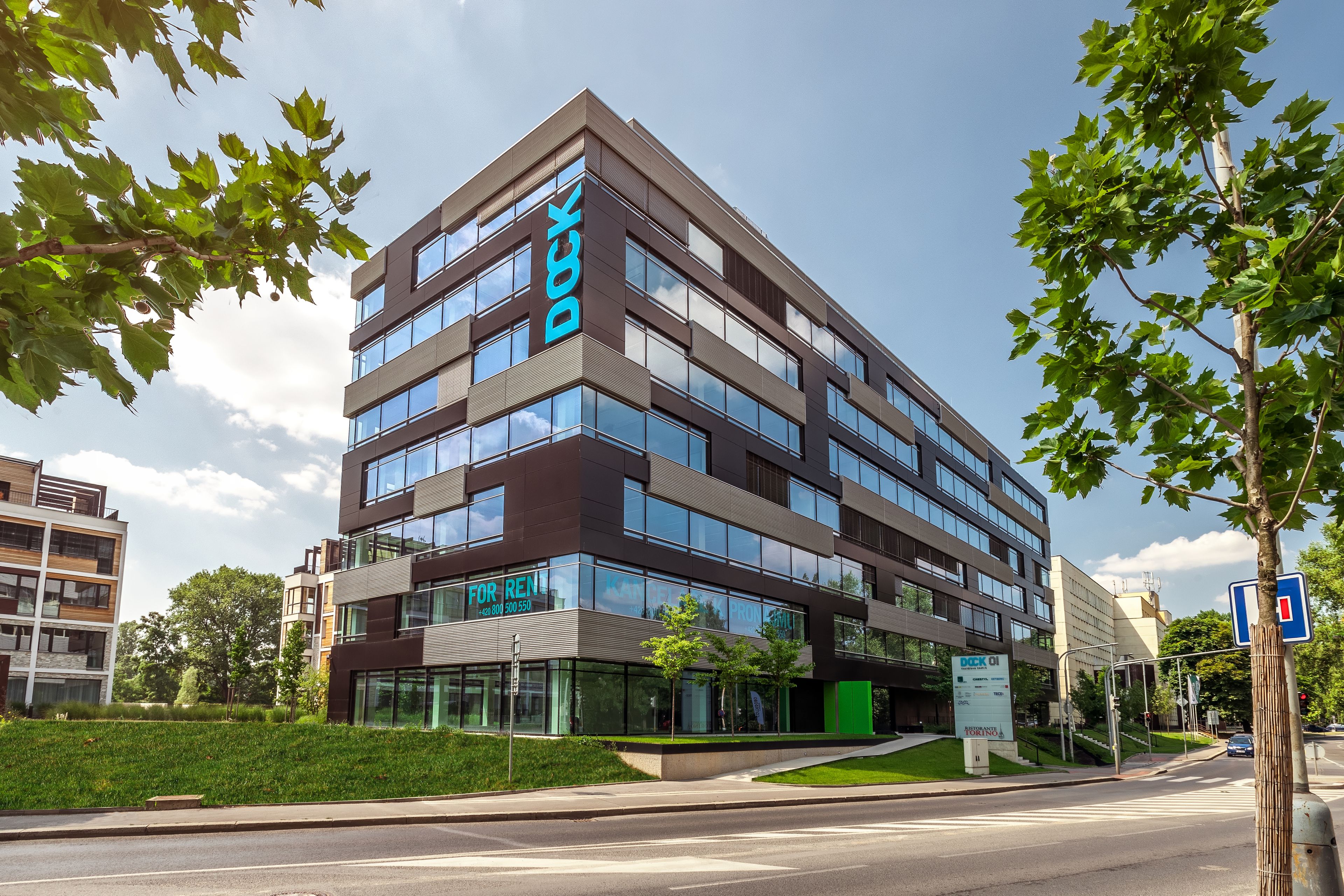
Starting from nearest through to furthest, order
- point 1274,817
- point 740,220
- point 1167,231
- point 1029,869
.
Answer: point 1274,817, point 1167,231, point 1029,869, point 740,220

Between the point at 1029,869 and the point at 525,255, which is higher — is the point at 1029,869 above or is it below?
below

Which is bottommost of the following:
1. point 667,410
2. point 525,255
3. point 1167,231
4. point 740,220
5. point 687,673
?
point 687,673

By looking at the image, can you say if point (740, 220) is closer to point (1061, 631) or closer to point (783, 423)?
point (783, 423)

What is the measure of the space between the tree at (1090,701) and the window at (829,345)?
128 ft

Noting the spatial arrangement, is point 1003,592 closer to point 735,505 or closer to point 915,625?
point 915,625

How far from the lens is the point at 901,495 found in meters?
56.0

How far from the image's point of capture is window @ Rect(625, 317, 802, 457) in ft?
113

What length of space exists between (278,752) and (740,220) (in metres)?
30.9

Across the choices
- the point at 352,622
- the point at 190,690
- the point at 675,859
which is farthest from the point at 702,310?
the point at 190,690

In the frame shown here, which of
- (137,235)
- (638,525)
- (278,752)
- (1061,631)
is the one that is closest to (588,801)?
(278,752)

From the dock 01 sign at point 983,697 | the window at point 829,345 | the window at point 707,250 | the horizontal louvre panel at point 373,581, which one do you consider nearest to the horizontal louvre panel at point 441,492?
the horizontal louvre panel at point 373,581

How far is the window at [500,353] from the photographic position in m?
34.4

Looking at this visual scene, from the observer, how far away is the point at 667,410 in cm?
3503

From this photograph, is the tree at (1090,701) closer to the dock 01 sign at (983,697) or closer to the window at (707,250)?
the dock 01 sign at (983,697)
